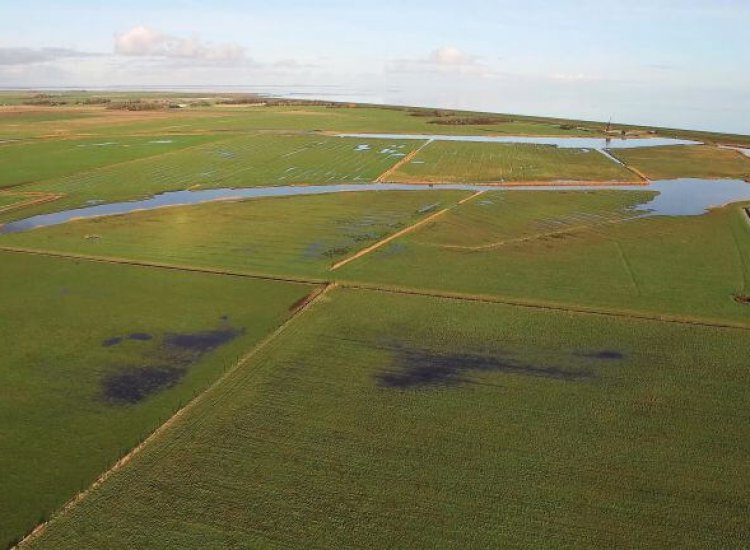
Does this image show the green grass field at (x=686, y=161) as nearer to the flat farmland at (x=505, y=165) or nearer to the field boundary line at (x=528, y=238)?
the flat farmland at (x=505, y=165)

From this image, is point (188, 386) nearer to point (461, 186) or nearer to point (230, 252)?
point (230, 252)

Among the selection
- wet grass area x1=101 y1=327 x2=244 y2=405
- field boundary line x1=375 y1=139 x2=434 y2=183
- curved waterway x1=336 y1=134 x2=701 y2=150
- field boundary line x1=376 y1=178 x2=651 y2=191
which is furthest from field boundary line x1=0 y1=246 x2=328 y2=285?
curved waterway x1=336 y1=134 x2=701 y2=150

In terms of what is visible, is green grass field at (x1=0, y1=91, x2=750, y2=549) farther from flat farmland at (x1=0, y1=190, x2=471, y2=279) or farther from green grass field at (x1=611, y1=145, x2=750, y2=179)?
green grass field at (x1=611, y1=145, x2=750, y2=179)

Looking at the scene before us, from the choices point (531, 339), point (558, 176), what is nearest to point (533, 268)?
point (531, 339)

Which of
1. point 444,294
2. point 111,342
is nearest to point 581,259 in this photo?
point 444,294

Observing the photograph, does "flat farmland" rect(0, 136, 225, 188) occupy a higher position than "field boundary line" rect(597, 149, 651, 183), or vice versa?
"field boundary line" rect(597, 149, 651, 183)

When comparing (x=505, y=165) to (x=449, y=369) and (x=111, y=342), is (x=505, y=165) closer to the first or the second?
(x=449, y=369)
